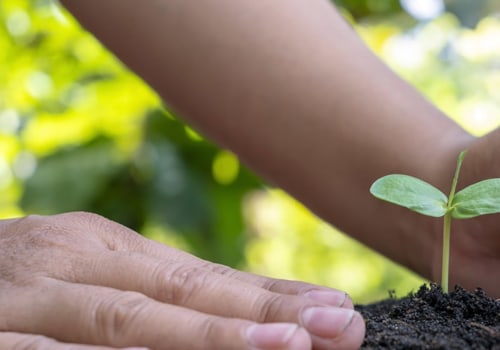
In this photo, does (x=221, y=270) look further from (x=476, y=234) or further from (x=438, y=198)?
(x=476, y=234)

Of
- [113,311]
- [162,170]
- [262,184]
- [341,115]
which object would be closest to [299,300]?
[113,311]

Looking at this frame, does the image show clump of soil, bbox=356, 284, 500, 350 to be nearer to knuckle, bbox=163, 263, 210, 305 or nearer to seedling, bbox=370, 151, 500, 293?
seedling, bbox=370, 151, 500, 293

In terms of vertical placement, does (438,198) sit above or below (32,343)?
above

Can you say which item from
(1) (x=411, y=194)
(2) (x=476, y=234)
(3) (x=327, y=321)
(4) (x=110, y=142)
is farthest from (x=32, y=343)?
(4) (x=110, y=142)

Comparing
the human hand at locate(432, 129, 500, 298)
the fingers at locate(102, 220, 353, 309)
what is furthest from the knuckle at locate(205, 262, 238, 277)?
the human hand at locate(432, 129, 500, 298)

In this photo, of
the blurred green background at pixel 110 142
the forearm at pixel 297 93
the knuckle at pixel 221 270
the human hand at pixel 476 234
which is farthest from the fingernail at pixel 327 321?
the blurred green background at pixel 110 142

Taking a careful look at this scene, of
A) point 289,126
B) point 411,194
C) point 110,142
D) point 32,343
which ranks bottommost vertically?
point 32,343

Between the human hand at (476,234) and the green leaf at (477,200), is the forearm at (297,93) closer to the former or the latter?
the human hand at (476,234)

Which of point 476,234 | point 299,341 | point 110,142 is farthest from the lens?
point 110,142

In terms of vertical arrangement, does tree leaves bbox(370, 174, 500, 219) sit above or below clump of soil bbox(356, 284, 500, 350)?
above
